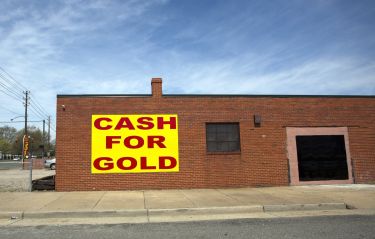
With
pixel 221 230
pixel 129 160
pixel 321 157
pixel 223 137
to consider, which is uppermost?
pixel 223 137

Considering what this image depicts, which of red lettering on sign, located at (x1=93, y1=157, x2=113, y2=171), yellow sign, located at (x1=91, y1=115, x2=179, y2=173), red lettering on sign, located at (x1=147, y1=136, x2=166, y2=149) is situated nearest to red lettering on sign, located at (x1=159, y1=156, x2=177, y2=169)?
yellow sign, located at (x1=91, y1=115, x2=179, y2=173)

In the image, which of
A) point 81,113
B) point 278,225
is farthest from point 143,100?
point 278,225

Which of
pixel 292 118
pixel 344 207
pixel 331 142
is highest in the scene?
pixel 292 118

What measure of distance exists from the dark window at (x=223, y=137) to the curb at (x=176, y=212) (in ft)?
19.5

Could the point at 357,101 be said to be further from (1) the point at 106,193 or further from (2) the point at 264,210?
(1) the point at 106,193

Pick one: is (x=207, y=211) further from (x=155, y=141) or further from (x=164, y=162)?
(x=155, y=141)

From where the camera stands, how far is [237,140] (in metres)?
17.1

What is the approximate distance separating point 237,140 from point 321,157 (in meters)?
4.50

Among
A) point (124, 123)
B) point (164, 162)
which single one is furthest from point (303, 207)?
point (124, 123)

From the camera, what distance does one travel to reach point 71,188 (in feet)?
51.2

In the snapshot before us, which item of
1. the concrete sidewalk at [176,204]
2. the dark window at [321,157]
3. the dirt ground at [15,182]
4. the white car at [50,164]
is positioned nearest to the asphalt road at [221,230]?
the concrete sidewalk at [176,204]

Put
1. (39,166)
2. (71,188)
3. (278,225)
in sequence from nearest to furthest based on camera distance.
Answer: (278,225), (71,188), (39,166)

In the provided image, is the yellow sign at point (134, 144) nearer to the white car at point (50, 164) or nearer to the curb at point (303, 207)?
the curb at point (303, 207)

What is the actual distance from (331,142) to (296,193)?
503 cm
